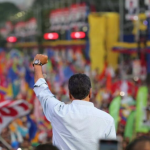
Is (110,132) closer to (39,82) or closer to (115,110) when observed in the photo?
(39,82)

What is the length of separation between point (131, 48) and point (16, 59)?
632 centimetres

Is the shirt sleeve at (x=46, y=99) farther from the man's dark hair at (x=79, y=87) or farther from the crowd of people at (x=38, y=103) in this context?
the crowd of people at (x=38, y=103)

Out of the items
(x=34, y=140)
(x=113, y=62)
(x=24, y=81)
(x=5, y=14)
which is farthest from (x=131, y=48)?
(x=5, y=14)

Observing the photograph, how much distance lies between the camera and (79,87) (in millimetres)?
4027

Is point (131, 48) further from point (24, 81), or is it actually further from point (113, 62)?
point (24, 81)

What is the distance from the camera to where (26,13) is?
77.6 metres

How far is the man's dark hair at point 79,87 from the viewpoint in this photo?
4.03 m

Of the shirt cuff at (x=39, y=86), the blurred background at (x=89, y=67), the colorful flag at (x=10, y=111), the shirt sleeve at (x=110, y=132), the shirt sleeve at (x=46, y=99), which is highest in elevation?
the shirt cuff at (x=39, y=86)

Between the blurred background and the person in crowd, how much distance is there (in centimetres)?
378

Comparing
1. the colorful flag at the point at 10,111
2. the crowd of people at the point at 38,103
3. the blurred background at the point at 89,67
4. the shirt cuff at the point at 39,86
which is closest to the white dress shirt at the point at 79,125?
the shirt cuff at the point at 39,86

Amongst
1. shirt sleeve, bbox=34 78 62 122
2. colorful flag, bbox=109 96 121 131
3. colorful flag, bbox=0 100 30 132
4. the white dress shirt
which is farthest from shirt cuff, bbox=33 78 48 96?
colorful flag, bbox=109 96 121 131

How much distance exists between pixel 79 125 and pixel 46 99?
28 centimetres

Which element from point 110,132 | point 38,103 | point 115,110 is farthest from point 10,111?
point 110,132

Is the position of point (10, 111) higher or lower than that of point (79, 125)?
lower
